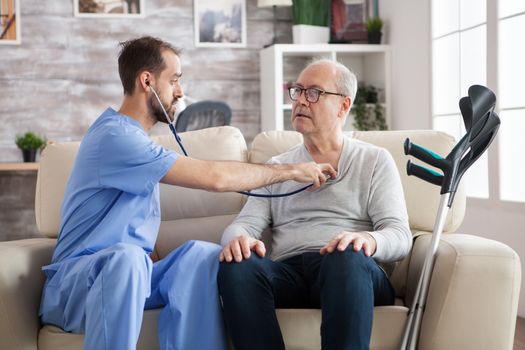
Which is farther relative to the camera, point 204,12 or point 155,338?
point 204,12

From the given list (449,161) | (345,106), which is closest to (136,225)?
(345,106)

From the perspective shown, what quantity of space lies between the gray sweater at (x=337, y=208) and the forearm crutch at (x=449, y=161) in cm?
21

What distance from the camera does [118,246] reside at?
217 cm

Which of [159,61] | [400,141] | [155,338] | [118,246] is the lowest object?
[155,338]

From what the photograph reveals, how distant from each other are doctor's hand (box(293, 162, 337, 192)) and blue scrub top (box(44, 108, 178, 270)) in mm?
370

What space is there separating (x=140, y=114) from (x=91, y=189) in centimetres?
30

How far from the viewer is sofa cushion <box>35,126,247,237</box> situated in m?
2.80

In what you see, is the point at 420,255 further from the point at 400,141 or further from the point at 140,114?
the point at 140,114

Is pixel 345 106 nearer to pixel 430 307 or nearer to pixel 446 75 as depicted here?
pixel 430 307

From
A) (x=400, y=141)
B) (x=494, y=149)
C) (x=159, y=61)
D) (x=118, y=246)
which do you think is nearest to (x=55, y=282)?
(x=118, y=246)

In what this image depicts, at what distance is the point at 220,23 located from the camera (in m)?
5.75

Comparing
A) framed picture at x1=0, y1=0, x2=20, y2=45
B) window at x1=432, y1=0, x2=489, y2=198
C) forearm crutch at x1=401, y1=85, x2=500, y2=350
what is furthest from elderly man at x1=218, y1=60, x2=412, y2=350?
framed picture at x1=0, y1=0, x2=20, y2=45

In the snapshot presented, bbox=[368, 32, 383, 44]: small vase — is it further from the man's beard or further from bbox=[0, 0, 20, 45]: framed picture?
the man's beard

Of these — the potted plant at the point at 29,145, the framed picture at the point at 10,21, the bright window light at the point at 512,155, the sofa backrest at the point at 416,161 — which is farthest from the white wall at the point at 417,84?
the framed picture at the point at 10,21
